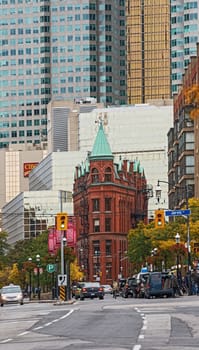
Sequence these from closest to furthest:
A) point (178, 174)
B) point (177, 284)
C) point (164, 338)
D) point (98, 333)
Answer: point (164, 338) < point (98, 333) < point (177, 284) < point (178, 174)

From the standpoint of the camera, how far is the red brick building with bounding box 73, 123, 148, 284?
604 feet

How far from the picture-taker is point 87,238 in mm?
188250

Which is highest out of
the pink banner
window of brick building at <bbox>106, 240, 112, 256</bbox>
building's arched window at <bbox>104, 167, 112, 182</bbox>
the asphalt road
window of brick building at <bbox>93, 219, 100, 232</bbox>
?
building's arched window at <bbox>104, 167, 112, 182</bbox>

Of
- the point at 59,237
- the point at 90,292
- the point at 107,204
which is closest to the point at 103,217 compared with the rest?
the point at 107,204

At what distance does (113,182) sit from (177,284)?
107366mm

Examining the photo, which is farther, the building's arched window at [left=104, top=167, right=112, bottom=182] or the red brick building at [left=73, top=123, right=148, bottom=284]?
the building's arched window at [left=104, top=167, right=112, bottom=182]

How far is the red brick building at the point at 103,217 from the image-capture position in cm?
18425

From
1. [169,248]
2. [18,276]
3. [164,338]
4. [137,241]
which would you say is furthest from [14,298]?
[18,276]

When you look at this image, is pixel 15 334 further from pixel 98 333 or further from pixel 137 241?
pixel 137 241

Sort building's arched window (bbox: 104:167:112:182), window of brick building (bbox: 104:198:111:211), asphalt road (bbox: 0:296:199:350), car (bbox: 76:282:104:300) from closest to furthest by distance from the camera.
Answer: asphalt road (bbox: 0:296:199:350), car (bbox: 76:282:104:300), building's arched window (bbox: 104:167:112:182), window of brick building (bbox: 104:198:111:211)

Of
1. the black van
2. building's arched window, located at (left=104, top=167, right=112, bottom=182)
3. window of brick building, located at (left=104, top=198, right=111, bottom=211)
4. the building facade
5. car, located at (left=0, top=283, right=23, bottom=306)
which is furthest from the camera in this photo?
window of brick building, located at (left=104, top=198, right=111, bottom=211)

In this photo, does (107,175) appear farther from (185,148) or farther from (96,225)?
(185,148)

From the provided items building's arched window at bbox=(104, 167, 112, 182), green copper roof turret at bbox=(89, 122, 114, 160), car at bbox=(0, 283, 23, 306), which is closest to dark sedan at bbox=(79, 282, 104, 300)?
car at bbox=(0, 283, 23, 306)

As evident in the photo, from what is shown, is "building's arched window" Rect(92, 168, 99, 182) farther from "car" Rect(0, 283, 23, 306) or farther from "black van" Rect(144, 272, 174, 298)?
"black van" Rect(144, 272, 174, 298)
